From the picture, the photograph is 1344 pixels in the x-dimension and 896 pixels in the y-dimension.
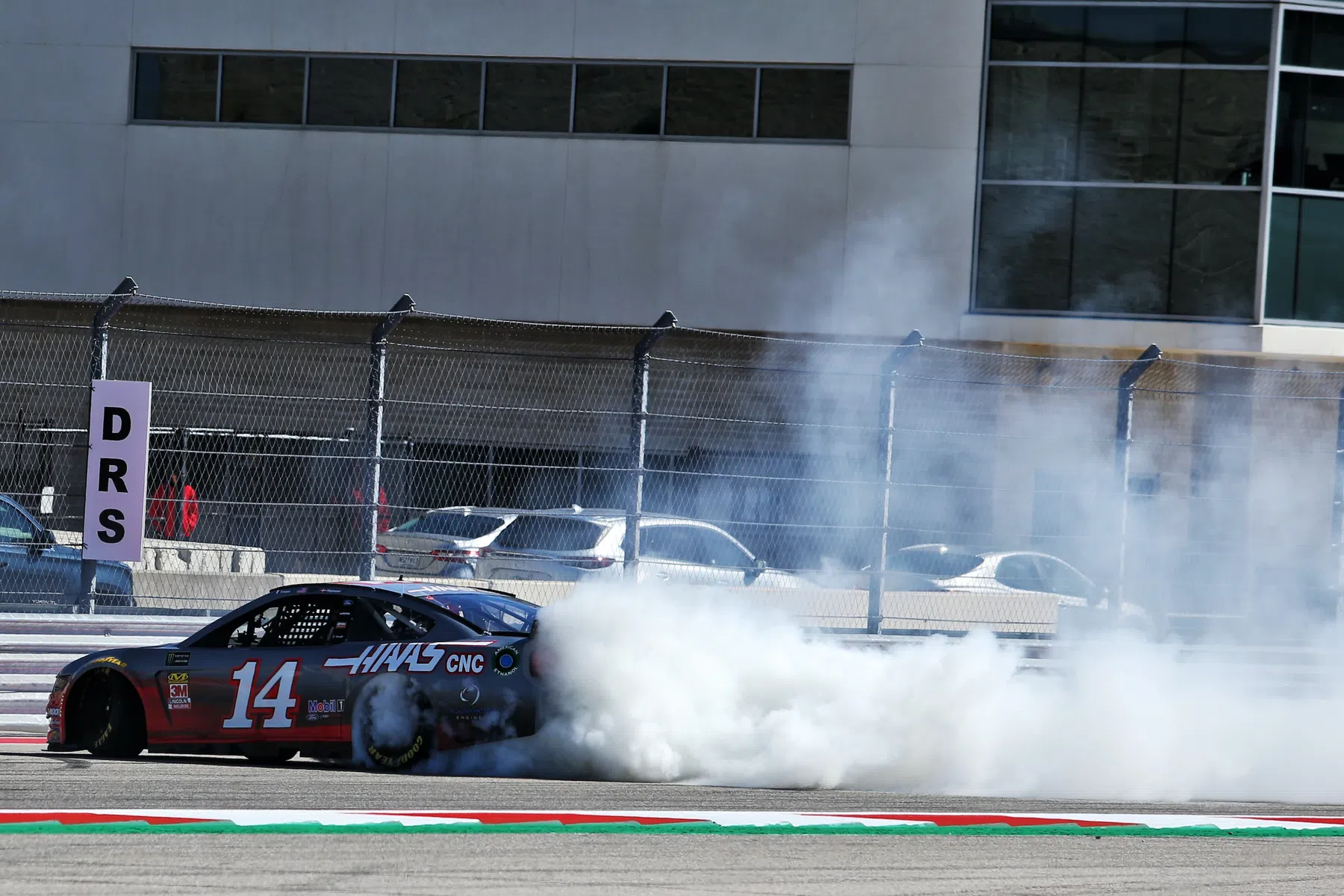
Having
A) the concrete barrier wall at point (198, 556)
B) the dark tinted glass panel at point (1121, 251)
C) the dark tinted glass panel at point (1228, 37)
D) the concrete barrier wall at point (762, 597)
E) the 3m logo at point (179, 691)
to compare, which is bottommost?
the 3m logo at point (179, 691)

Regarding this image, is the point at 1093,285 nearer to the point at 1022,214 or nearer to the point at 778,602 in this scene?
the point at 1022,214

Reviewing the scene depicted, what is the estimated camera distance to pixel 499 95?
76.9 ft

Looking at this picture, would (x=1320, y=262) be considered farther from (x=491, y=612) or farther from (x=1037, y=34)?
(x=491, y=612)

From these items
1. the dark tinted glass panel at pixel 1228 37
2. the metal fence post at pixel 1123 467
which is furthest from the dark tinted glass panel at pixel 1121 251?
the metal fence post at pixel 1123 467

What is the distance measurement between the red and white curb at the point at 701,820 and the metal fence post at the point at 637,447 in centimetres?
410

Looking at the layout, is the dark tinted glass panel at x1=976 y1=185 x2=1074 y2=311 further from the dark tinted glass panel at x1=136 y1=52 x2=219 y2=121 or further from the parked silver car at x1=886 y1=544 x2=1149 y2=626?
the dark tinted glass panel at x1=136 y1=52 x2=219 y2=121

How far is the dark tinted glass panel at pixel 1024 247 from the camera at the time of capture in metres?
22.2

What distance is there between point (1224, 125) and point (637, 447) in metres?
13.6

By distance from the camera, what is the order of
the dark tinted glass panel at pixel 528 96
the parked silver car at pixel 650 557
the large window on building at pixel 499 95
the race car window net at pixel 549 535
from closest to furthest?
the parked silver car at pixel 650 557, the race car window net at pixel 549 535, the large window on building at pixel 499 95, the dark tinted glass panel at pixel 528 96

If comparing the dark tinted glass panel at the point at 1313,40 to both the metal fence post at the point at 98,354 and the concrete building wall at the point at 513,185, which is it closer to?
the concrete building wall at the point at 513,185

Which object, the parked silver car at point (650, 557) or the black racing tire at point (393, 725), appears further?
the parked silver car at point (650, 557)

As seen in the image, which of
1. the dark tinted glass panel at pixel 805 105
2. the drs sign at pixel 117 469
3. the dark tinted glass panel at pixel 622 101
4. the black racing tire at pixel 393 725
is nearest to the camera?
the black racing tire at pixel 393 725

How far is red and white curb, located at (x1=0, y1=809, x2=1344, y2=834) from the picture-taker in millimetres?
6387

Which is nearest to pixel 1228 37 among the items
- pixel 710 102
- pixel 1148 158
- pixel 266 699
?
pixel 1148 158
